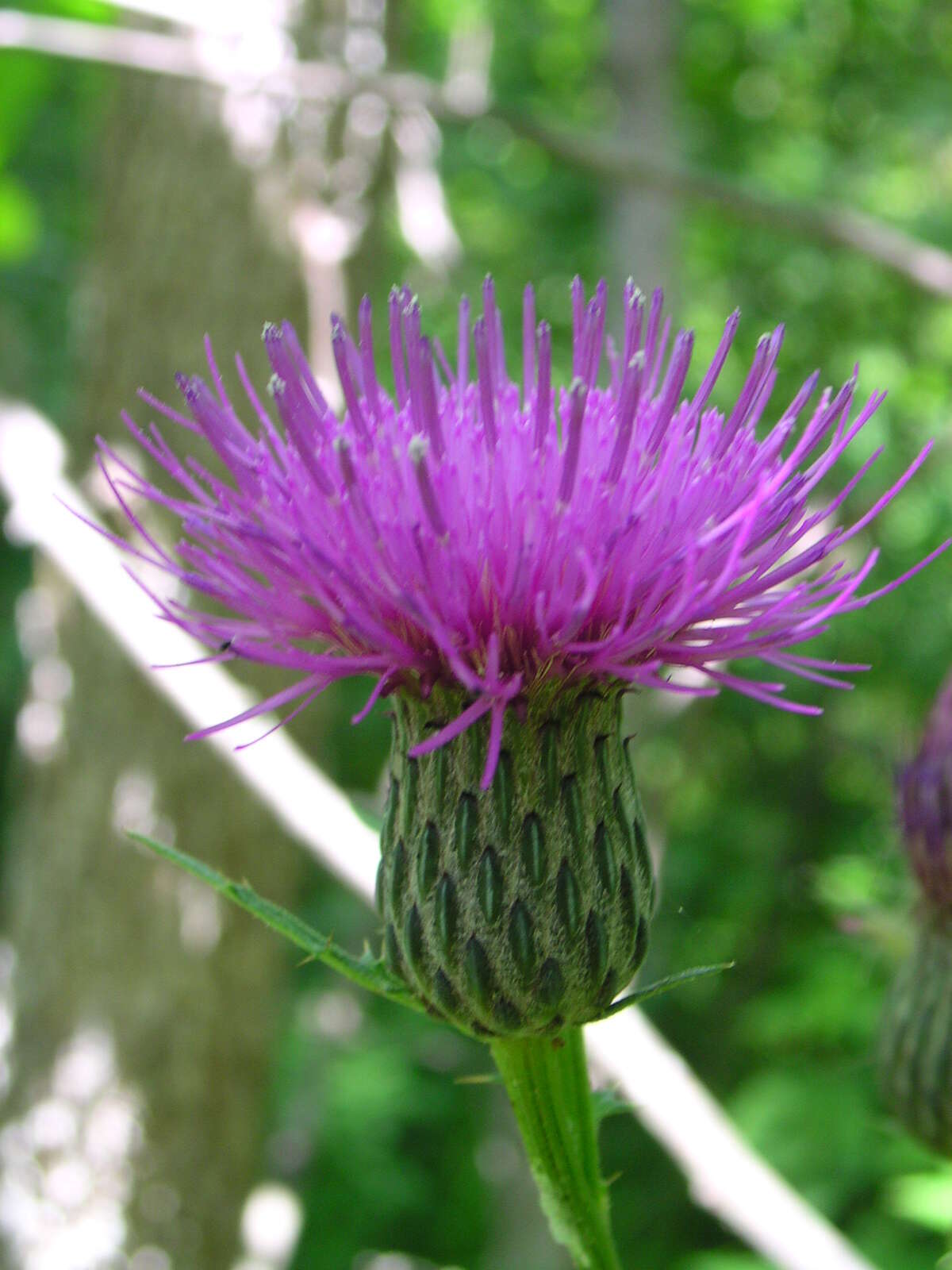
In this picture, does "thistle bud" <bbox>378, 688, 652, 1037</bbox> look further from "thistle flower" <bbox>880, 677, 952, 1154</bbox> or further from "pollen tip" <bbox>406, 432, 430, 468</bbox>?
"thistle flower" <bbox>880, 677, 952, 1154</bbox>

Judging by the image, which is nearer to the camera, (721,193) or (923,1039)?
(923,1039)

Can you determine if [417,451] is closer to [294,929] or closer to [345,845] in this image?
[294,929]

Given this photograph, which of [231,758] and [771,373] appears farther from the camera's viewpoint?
[231,758]

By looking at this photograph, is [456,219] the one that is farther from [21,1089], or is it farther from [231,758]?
[231,758]

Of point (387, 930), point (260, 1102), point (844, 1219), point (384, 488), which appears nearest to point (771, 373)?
point (384, 488)

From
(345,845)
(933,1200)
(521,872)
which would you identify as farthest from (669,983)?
(933,1200)

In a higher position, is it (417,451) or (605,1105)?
(417,451)

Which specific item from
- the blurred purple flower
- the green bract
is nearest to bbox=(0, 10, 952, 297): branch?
the blurred purple flower
